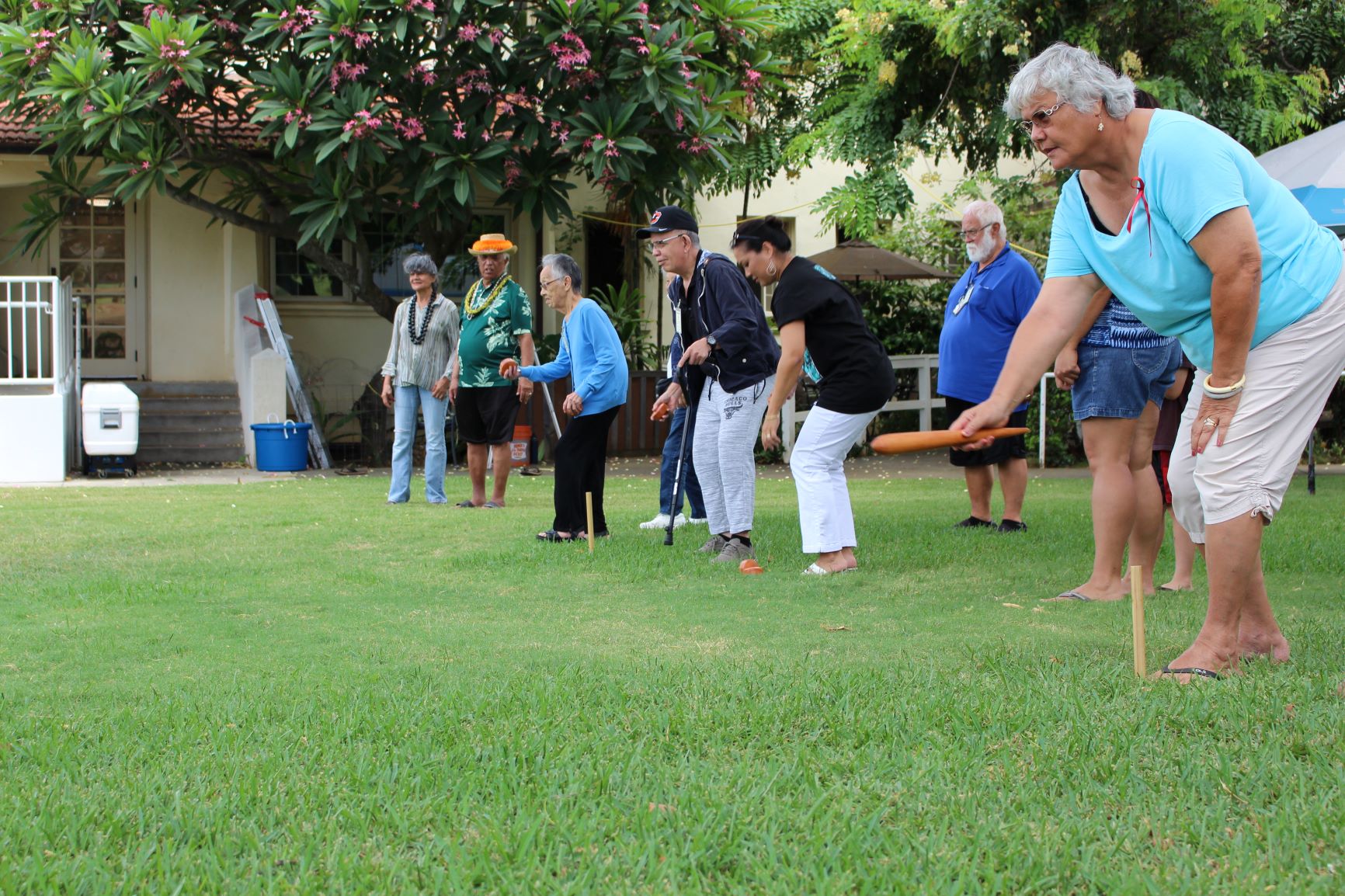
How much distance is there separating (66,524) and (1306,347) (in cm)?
805

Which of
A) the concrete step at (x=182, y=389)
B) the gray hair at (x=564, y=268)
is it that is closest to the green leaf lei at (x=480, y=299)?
the gray hair at (x=564, y=268)

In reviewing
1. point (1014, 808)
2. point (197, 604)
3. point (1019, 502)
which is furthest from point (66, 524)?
point (1014, 808)

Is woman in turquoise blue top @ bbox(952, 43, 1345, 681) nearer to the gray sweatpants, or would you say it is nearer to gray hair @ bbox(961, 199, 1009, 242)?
the gray sweatpants

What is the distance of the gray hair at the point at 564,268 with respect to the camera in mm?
8859

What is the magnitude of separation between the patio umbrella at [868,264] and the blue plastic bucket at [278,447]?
262 inches

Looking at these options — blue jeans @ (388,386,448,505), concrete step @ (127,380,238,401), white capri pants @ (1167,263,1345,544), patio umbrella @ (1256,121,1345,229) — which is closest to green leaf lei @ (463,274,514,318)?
blue jeans @ (388,386,448,505)

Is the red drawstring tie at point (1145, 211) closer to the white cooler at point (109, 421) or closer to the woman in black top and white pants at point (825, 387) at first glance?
the woman in black top and white pants at point (825, 387)

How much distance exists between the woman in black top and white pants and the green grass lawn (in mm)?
326

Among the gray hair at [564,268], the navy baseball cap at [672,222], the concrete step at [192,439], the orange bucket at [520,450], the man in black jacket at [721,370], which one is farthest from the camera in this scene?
the concrete step at [192,439]

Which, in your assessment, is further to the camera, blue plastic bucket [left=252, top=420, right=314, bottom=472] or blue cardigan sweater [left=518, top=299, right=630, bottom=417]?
blue plastic bucket [left=252, top=420, right=314, bottom=472]

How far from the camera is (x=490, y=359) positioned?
1040 cm

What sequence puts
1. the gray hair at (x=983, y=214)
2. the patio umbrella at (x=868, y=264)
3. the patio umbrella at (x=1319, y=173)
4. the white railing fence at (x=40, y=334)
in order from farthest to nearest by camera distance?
the patio umbrella at (x=868, y=264) → the white railing fence at (x=40, y=334) → the patio umbrella at (x=1319, y=173) → the gray hair at (x=983, y=214)

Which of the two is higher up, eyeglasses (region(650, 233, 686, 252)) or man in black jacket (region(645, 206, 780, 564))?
eyeglasses (region(650, 233, 686, 252))

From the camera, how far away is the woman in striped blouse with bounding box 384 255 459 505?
10.9m
